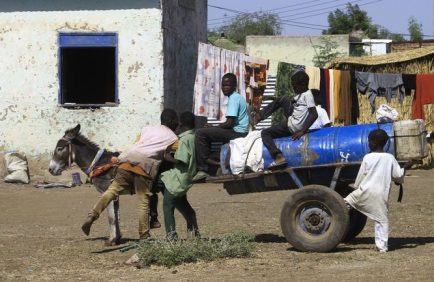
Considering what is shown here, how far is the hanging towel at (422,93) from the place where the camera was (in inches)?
819

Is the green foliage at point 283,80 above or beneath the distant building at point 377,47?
beneath

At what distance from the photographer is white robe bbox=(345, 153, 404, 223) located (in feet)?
29.7

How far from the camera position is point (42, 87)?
1839 cm

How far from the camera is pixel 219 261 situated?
8.95m

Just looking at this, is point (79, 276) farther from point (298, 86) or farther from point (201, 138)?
point (298, 86)

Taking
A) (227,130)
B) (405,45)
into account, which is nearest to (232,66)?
(227,130)

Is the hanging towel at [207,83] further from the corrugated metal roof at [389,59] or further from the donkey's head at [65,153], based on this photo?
the donkey's head at [65,153]

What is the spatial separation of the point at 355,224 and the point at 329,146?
1.25m

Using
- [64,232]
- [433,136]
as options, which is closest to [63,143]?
[64,232]

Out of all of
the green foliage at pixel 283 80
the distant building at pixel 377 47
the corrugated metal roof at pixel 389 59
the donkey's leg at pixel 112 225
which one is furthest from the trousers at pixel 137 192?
the distant building at pixel 377 47

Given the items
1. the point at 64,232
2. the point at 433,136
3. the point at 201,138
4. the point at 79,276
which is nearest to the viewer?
the point at 79,276

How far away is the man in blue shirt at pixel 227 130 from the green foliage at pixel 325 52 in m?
18.5

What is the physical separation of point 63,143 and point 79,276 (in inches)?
111

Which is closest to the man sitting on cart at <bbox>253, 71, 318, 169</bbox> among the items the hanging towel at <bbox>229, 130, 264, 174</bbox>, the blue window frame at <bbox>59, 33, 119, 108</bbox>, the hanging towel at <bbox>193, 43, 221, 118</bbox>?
the hanging towel at <bbox>229, 130, 264, 174</bbox>
